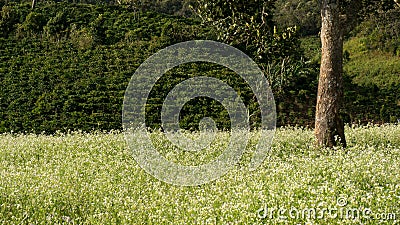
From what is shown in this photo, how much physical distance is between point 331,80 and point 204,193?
522cm

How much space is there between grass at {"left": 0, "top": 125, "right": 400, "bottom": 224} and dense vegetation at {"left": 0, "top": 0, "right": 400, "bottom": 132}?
553cm

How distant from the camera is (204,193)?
7941 millimetres

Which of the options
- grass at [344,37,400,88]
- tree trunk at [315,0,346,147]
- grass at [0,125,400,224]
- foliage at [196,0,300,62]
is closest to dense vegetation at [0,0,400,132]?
grass at [344,37,400,88]

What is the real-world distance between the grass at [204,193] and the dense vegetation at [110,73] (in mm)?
5532

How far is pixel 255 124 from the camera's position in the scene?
21875 millimetres

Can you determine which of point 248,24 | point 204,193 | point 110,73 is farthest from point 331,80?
point 110,73

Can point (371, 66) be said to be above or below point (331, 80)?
above

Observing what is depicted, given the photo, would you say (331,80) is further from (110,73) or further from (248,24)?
(110,73)

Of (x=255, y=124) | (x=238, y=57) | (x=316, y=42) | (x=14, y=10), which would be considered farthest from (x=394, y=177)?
(x=316, y=42)

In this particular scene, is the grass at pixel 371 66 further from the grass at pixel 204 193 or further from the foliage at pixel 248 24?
the grass at pixel 204 193

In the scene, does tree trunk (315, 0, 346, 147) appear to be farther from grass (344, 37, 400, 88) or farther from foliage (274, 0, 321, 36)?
foliage (274, 0, 321, 36)

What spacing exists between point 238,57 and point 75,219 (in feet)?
81.7

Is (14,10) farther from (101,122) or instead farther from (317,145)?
(317,145)

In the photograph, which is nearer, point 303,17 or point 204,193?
point 204,193
